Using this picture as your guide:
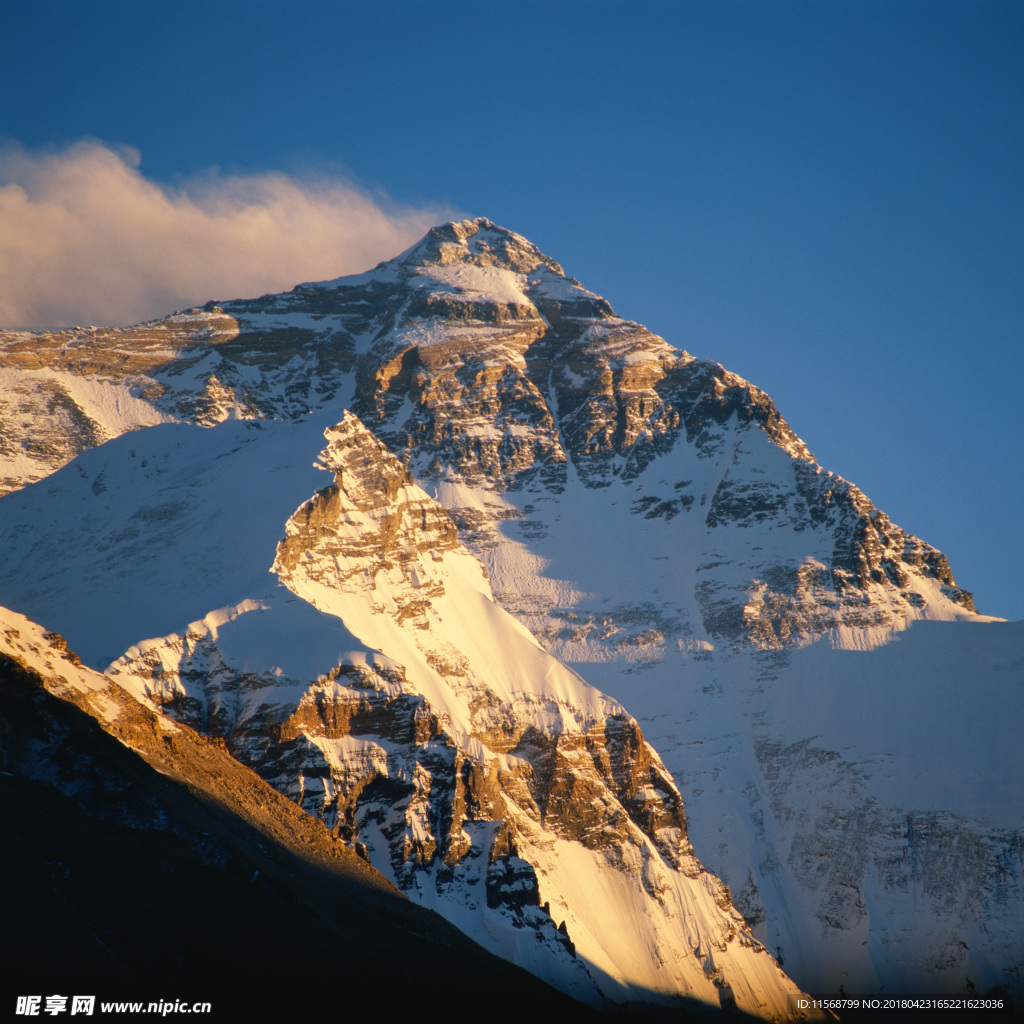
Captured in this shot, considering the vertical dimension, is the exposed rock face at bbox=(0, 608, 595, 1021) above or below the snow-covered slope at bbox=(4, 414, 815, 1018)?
below

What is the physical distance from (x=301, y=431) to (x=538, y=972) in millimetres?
86752

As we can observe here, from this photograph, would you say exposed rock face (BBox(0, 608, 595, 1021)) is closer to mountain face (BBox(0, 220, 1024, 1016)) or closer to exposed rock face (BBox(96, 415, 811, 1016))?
exposed rock face (BBox(96, 415, 811, 1016))

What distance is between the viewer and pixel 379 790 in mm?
135500

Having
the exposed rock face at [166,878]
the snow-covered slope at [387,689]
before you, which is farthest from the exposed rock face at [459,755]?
the exposed rock face at [166,878]

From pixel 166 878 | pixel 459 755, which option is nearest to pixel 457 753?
pixel 459 755

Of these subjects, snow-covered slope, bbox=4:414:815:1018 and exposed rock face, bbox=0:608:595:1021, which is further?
snow-covered slope, bbox=4:414:815:1018

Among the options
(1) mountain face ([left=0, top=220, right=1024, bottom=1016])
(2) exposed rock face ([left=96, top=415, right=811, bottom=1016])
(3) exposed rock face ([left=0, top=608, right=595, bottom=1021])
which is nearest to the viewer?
(3) exposed rock face ([left=0, top=608, right=595, bottom=1021])

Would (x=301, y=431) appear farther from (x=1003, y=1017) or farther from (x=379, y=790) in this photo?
(x=1003, y=1017)

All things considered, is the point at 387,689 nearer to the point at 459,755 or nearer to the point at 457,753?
the point at 457,753

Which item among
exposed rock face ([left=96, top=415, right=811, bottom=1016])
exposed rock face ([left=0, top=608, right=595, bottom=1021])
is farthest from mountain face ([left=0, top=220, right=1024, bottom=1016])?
exposed rock face ([left=0, top=608, right=595, bottom=1021])

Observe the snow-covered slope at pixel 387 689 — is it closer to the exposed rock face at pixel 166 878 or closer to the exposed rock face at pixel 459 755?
the exposed rock face at pixel 459 755

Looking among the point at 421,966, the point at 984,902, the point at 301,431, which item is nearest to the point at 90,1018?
the point at 421,966

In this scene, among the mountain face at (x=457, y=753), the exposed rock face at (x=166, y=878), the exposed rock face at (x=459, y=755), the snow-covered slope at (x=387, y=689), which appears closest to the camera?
the exposed rock face at (x=166, y=878)

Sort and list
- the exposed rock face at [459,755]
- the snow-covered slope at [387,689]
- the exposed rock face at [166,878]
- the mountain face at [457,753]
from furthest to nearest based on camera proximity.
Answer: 1. the mountain face at [457,753]
2. the snow-covered slope at [387,689]
3. the exposed rock face at [459,755]
4. the exposed rock face at [166,878]
